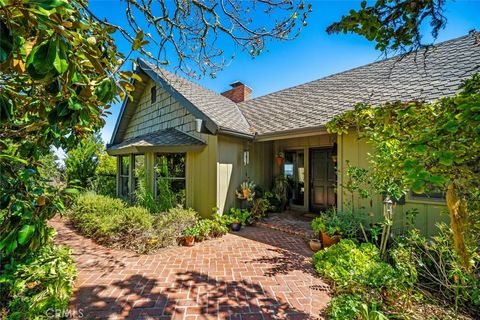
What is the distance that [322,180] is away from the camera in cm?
805

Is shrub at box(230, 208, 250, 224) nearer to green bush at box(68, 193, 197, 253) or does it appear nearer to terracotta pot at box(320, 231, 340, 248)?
green bush at box(68, 193, 197, 253)

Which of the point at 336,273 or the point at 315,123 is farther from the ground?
the point at 315,123

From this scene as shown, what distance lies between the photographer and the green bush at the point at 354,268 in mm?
3207

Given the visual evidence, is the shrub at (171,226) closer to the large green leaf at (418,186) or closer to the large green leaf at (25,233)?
Result: the large green leaf at (25,233)

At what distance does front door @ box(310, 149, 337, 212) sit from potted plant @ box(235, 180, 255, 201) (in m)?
2.52

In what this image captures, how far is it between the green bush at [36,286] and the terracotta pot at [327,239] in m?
4.90

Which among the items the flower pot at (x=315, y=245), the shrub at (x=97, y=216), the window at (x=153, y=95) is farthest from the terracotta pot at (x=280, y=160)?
the window at (x=153, y=95)

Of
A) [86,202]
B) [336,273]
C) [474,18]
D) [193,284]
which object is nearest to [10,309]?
[193,284]

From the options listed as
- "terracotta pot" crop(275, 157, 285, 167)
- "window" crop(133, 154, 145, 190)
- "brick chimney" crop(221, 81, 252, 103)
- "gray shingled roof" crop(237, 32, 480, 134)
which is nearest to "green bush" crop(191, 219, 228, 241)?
"window" crop(133, 154, 145, 190)

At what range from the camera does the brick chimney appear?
521 inches

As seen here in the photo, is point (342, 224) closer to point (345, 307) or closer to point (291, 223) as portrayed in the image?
point (291, 223)

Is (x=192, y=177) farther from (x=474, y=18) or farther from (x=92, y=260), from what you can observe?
(x=474, y=18)

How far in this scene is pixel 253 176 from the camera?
838 centimetres

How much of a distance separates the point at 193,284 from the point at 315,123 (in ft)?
17.4
